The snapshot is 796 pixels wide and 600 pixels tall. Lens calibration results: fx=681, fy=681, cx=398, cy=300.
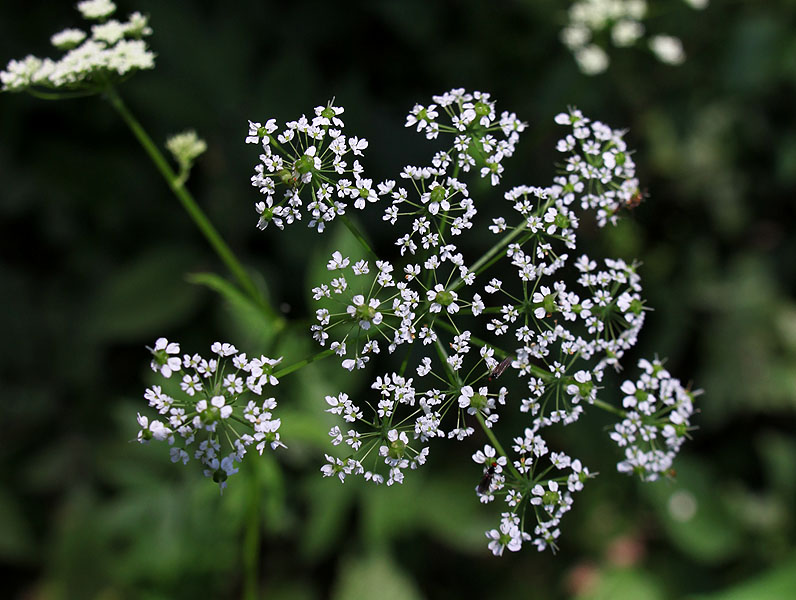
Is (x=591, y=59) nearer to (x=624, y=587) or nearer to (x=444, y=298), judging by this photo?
(x=444, y=298)

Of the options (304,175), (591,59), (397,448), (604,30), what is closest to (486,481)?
(397,448)

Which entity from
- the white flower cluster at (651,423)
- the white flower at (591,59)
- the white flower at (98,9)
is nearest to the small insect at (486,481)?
the white flower cluster at (651,423)

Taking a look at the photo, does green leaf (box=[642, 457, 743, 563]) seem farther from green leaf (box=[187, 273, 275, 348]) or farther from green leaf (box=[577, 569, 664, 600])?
green leaf (box=[187, 273, 275, 348])

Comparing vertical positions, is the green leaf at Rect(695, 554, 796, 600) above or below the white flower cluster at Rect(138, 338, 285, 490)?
below

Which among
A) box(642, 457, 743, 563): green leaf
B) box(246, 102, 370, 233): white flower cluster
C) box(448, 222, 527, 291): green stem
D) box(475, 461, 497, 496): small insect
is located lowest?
box(642, 457, 743, 563): green leaf

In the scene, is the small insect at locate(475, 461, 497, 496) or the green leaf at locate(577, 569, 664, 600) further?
the green leaf at locate(577, 569, 664, 600)

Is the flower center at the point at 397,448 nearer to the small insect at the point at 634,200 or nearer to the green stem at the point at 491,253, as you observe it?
the green stem at the point at 491,253

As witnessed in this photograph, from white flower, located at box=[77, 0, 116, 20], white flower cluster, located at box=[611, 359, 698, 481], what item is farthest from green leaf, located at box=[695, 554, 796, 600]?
white flower, located at box=[77, 0, 116, 20]
